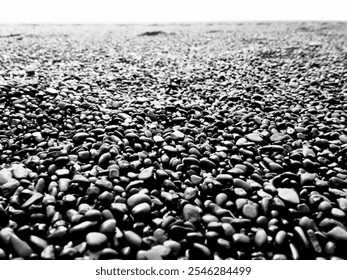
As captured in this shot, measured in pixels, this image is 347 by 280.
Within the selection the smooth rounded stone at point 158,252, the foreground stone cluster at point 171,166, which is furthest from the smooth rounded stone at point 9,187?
the smooth rounded stone at point 158,252

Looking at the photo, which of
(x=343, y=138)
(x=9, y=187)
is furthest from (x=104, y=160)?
(x=343, y=138)

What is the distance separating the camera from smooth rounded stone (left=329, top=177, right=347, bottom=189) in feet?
7.95

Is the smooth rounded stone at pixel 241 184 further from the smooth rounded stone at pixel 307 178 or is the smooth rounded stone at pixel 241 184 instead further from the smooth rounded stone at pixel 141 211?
the smooth rounded stone at pixel 141 211

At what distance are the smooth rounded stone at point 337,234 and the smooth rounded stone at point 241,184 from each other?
2.06 feet

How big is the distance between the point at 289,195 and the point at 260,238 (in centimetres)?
53

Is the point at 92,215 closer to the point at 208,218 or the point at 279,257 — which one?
the point at 208,218

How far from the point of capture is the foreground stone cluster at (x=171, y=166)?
73.5 inches

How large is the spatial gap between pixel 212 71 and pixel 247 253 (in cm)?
474

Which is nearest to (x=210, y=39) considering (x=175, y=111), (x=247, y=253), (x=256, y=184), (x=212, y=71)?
(x=212, y=71)

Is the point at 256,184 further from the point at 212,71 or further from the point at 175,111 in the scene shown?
the point at 212,71

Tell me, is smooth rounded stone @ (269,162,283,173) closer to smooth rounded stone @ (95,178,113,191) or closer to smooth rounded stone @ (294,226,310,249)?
Answer: smooth rounded stone @ (294,226,310,249)

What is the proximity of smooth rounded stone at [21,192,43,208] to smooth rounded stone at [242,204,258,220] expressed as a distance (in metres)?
1.51

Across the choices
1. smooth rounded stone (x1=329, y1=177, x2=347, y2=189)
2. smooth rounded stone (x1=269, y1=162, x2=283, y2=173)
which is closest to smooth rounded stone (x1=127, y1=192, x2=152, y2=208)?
smooth rounded stone (x1=269, y1=162, x2=283, y2=173)

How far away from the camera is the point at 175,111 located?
3.86 m
